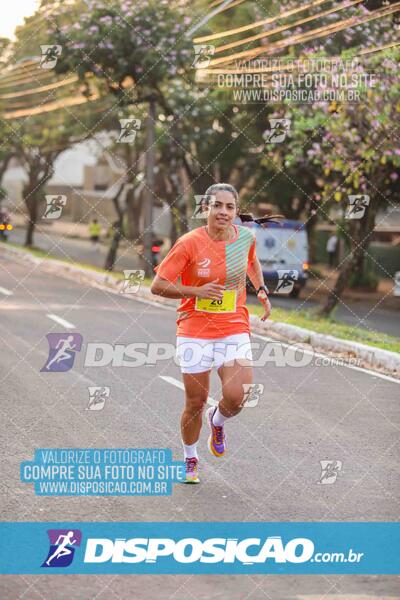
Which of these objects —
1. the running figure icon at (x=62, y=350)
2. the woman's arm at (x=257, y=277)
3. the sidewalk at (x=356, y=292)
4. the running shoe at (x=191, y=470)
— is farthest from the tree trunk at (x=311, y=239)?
the running shoe at (x=191, y=470)

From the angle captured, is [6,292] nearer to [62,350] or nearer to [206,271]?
[62,350]

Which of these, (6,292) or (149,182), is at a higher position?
(149,182)

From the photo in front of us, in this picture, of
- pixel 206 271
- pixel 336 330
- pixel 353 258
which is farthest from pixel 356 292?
pixel 206 271

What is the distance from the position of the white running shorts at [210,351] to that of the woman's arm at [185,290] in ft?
1.16

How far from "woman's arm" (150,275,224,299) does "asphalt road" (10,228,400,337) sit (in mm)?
15677

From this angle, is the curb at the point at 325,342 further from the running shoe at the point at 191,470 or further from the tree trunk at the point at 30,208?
the tree trunk at the point at 30,208

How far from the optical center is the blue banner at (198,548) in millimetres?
6324

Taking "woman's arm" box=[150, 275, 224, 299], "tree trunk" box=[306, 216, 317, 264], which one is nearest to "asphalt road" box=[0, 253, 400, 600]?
"woman's arm" box=[150, 275, 224, 299]

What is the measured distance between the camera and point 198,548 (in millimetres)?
6570

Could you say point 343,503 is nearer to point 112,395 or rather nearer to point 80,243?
point 112,395

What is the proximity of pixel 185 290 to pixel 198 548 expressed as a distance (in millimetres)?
1719

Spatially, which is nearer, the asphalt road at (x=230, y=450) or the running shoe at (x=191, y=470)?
the asphalt road at (x=230, y=450)

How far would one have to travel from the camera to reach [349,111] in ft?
79.2

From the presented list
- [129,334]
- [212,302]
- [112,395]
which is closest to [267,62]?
[129,334]
